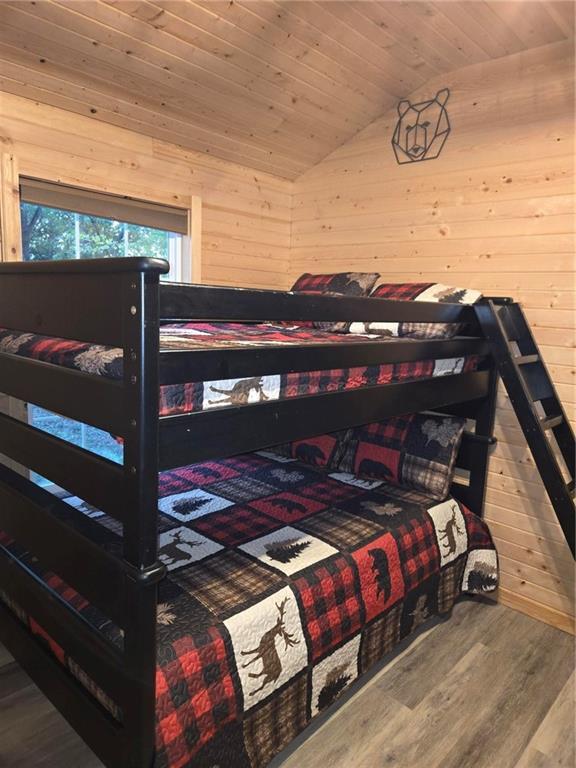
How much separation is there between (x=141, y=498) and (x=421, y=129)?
2.24m

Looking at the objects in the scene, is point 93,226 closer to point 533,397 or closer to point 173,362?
point 173,362

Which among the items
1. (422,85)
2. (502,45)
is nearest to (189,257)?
(422,85)

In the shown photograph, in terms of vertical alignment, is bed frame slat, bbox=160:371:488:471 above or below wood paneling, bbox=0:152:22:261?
below

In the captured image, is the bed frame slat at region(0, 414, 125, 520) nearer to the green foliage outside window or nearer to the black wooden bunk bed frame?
the black wooden bunk bed frame

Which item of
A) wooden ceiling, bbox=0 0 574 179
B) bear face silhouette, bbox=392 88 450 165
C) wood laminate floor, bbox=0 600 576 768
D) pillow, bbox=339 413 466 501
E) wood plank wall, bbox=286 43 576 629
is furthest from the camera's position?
bear face silhouette, bbox=392 88 450 165

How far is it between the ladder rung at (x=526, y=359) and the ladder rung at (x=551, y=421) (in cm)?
23

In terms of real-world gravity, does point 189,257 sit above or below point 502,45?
below

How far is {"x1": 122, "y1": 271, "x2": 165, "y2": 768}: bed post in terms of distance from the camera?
94 cm

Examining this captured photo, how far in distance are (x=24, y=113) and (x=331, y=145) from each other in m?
1.49

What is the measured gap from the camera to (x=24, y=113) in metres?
1.97

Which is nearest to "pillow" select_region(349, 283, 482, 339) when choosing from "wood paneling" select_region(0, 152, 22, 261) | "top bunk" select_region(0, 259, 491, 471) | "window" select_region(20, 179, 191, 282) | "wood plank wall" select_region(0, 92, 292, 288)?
"top bunk" select_region(0, 259, 491, 471)

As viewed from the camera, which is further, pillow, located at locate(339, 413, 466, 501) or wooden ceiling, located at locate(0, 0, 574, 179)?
pillow, located at locate(339, 413, 466, 501)

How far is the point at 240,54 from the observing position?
2.00 metres

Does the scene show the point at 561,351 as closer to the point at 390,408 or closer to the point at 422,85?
the point at 390,408
